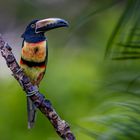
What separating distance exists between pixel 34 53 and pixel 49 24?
3.4 inches

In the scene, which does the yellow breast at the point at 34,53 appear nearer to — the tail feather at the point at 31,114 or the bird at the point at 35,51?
the bird at the point at 35,51

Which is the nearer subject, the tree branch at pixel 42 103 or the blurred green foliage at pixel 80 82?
the tree branch at pixel 42 103

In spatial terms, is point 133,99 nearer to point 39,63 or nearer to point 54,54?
point 39,63

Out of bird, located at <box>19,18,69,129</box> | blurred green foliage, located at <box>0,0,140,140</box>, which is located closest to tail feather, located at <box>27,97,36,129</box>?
bird, located at <box>19,18,69,129</box>

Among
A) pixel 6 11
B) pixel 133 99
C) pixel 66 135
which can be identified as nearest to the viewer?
pixel 66 135

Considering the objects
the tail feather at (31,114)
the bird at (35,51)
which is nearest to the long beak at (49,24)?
the bird at (35,51)

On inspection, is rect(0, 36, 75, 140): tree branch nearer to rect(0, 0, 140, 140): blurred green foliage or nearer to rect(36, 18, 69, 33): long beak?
rect(0, 0, 140, 140): blurred green foliage

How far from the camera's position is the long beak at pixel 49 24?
205 cm

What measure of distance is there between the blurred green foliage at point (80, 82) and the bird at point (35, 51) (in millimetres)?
63

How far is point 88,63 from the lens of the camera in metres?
4.25

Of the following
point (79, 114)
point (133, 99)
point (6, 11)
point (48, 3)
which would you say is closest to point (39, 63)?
point (133, 99)

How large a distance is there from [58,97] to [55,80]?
0.34 ft

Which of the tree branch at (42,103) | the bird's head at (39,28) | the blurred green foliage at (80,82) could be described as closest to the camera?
the tree branch at (42,103)

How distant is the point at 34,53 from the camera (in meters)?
2.10
